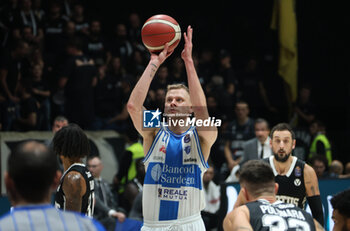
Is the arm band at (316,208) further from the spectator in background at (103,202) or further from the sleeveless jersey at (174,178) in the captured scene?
the spectator in background at (103,202)

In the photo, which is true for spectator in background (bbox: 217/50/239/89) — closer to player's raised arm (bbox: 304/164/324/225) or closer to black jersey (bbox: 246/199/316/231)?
player's raised arm (bbox: 304/164/324/225)

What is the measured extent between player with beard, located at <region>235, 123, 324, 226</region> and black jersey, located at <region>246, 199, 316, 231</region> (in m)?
2.78

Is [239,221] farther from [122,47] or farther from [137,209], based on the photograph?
[122,47]

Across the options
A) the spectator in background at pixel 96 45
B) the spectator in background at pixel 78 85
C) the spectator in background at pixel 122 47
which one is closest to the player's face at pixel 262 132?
the spectator in background at pixel 78 85

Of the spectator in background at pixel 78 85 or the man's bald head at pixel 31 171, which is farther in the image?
the spectator in background at pixel 78 85

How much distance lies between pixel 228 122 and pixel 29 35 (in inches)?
172

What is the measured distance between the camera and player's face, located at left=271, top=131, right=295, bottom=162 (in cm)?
751

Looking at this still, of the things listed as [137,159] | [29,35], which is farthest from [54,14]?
[137,159]

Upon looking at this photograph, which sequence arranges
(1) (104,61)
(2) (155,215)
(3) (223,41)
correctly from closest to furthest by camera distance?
(2) (155,215), (1) (104,61), (3) (223,41)

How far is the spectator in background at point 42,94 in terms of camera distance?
1200 cm


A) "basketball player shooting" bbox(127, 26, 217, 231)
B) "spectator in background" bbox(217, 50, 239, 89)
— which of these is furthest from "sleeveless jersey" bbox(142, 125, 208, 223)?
"spectator in background" bbox(217, 50, 239, 89)

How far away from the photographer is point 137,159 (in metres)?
10.8

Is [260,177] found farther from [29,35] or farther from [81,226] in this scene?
[29,35]

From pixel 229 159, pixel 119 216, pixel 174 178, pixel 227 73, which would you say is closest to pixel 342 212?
pixel 174 178
